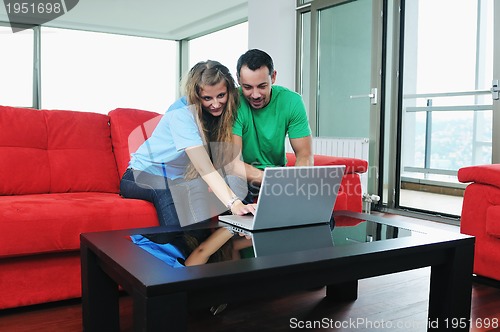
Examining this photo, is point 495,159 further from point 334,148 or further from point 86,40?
point 86,40

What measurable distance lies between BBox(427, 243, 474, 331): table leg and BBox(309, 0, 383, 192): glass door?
3.00 meters

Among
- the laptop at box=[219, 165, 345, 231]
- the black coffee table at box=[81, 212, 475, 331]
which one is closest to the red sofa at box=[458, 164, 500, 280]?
the black coffee table at box=[81, 212, 475, 331]

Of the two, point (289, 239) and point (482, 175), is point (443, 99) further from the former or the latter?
point (289, 239)

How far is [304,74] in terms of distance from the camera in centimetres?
516

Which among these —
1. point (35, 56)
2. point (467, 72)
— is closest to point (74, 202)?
point (467, 72)

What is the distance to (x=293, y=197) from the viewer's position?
4.91ft

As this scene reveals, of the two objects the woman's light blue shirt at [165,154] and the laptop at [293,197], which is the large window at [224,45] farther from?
the laptop at [293,197]

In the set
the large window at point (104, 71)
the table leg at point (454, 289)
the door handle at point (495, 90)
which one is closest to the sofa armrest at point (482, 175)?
the table leg at point (454, 289)

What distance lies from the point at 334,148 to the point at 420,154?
0.86 metres

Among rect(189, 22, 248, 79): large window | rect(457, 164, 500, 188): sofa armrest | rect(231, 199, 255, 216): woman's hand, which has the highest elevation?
rect(189, 22, 248, 79): large window

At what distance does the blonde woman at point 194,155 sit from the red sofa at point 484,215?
3.50 ft

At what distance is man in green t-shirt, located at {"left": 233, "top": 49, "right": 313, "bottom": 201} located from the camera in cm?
197

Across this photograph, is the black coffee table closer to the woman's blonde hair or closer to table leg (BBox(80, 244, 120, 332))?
table leg (BBox(80, 244, 120, 332))

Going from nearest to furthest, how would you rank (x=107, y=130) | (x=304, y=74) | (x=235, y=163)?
(x=235, y=163), (x=107, y=130), (x=304, y=74)
